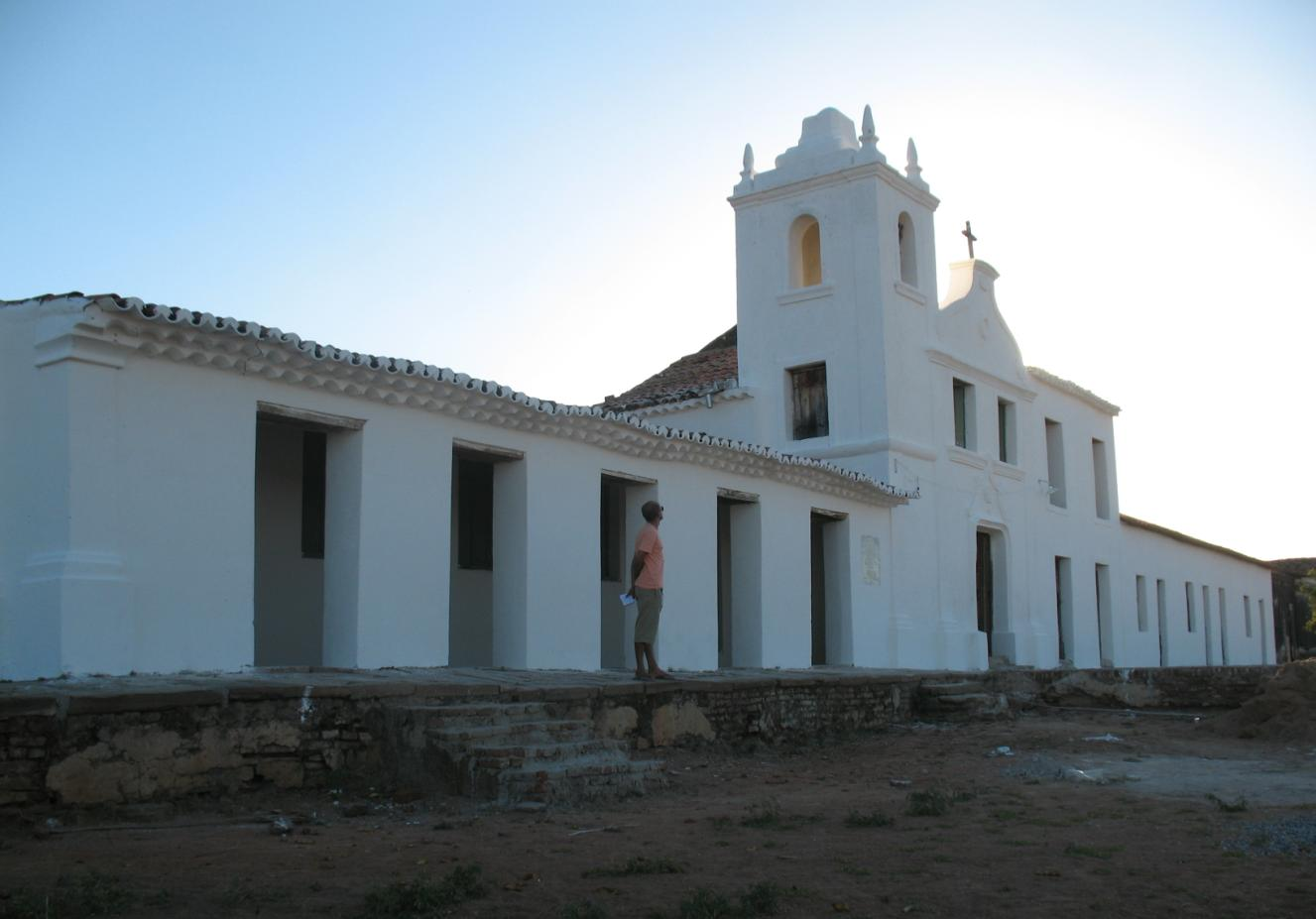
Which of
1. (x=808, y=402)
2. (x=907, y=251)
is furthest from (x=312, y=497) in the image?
(x=907, y=251)

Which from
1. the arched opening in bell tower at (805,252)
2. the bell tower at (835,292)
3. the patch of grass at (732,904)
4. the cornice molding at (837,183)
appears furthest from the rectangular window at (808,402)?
the patch of grass at (732,904)

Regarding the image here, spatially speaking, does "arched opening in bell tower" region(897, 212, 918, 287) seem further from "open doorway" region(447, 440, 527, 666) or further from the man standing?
the man standing

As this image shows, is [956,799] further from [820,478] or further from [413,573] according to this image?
[820,478]

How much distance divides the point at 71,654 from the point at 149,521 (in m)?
1.17

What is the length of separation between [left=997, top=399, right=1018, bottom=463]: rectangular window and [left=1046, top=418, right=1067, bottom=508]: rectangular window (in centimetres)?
227

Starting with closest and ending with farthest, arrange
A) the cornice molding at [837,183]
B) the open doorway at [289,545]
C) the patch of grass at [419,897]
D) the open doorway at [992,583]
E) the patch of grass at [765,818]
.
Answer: the patch of grass at [419,897] < the patch of grass at [765,818] < the open doorway at [289,545] < the cornice molding at [837,183] < the open doorway at [992,583]

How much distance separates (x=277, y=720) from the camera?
25.6 ft

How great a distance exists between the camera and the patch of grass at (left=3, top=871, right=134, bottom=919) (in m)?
4.70

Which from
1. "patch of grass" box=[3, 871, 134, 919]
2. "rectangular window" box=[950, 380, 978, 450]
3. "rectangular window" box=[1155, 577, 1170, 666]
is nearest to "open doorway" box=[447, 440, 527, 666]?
"patch of grass" box=[3, 871, 134, 919]

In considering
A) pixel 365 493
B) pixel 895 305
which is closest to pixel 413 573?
pixel 365 493

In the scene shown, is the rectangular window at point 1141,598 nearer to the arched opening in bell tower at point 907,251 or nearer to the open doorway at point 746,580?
the arched opening in bell tower at point 907,251

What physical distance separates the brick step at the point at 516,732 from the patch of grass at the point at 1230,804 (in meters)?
4.21

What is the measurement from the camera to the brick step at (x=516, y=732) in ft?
26.4

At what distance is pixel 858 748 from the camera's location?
496 inches
